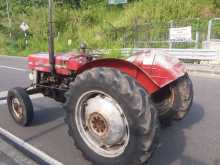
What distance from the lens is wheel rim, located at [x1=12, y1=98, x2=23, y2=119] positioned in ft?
16.2

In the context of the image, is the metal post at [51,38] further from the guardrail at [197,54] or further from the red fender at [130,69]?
the guardrail at [197,54]

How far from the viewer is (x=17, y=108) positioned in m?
5.02

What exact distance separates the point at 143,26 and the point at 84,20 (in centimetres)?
1018

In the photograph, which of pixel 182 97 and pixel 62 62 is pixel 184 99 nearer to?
pixel 182 97

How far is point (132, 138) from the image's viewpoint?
3.04m

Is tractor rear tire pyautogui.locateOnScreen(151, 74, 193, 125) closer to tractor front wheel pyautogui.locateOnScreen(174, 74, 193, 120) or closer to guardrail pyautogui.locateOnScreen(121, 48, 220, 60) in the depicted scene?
tractor front wheel pyautogui.locateOnScreen(174, 74, 193, 120)

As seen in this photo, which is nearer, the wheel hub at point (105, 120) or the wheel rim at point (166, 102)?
the wheel hub at point (105, 120)

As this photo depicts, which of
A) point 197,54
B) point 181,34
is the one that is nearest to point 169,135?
point 197,54

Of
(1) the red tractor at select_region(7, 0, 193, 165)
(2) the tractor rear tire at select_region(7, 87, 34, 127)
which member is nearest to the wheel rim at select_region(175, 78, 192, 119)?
(1) the red tractor at select_region(7, 0, 193, 165)

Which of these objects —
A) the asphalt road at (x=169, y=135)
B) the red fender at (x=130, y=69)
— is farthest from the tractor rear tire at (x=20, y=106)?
the red fender at (x=130, y=69)

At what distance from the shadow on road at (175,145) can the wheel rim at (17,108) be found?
2326 mm

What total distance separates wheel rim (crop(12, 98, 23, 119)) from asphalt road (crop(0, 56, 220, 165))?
182mm

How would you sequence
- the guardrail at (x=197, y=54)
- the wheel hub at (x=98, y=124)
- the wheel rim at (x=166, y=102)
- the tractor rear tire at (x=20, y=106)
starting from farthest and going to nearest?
1. the guardrail at (x=197, y=54)
2. the tractor rear tire at (x=20, y=106)
3. the wheel rim at (x=166, y=102)
4. the wheel hub at (x=98, y=124)

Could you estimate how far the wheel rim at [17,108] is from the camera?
4924 millimetres
